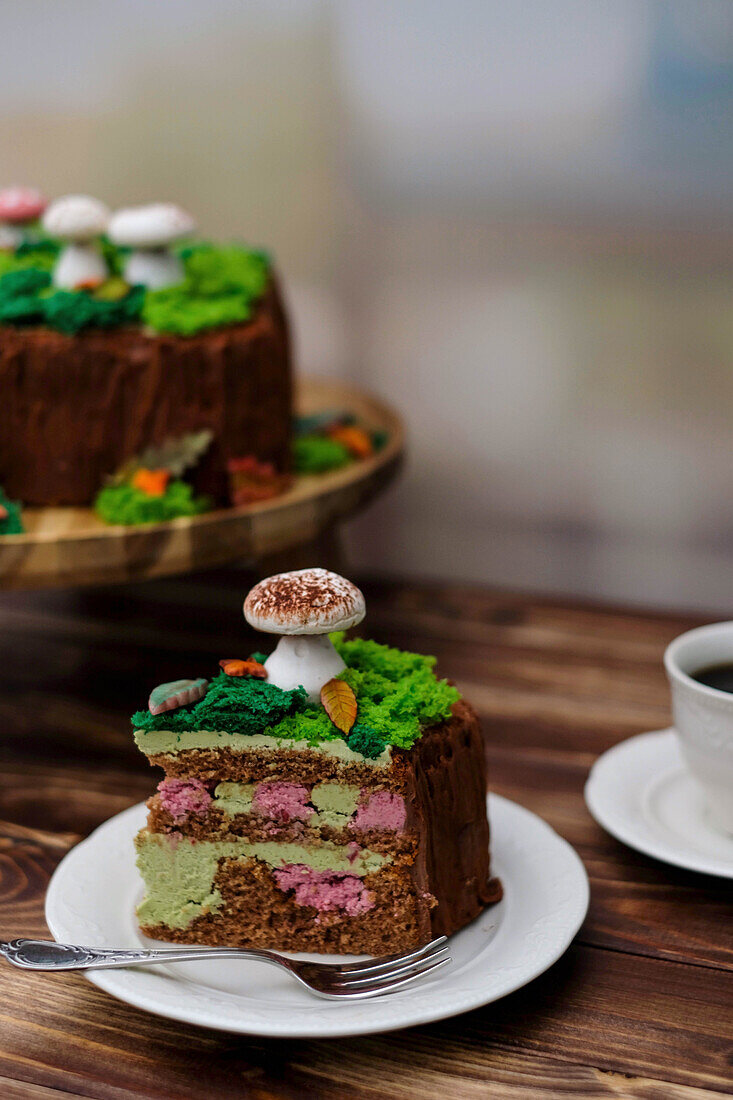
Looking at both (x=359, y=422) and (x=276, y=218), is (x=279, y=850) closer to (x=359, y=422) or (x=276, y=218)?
(x=359, y=422)

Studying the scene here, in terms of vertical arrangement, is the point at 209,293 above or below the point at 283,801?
above

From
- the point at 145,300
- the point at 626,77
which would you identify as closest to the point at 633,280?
the point at 626,77

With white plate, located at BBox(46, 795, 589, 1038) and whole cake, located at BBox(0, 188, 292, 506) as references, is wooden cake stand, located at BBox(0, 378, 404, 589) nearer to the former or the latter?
whole cake, located at BBox(0, 188, 292, 506)

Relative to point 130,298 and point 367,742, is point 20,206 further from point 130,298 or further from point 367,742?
point 367,742

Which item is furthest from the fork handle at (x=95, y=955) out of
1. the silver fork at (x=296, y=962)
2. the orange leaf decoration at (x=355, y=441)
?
the orange leaf decoration at (x=355, y=441)

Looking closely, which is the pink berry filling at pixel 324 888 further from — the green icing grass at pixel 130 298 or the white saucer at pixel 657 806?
the green icing grass at pixel 130 298

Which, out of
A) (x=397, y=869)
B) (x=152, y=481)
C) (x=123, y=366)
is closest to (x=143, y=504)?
(x=152, y=481)

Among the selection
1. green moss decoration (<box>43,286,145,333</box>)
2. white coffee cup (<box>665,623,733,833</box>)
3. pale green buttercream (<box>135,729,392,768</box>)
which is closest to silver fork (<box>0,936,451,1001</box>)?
pale green buttercream (<box>135,729,392,768</box>)
